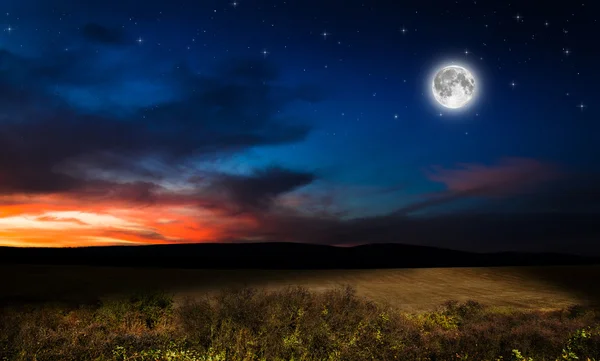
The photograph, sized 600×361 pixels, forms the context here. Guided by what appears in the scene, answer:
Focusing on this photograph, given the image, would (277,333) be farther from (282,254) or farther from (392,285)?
(282,254)

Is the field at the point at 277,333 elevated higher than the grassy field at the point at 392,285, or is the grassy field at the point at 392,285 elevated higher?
the field at the point at 277,333

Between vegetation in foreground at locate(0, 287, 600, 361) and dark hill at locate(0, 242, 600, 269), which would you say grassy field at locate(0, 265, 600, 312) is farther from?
dark hill at locate(0, 242, 600, 269)

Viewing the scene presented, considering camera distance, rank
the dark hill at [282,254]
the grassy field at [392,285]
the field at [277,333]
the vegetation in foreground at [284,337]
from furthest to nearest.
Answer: the dark hill at [282,254] → the grassy field at [392,285] → the field at [277,333] → the vegetation in foreground at [284,337]

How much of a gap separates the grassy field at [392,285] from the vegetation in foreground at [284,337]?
13.8 m

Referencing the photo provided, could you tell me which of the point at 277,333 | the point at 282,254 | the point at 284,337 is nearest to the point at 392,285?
the point at 277,333

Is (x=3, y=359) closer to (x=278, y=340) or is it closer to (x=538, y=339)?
(x=278, y=340)

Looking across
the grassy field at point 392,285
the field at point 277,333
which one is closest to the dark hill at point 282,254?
the grassy field at point 392,285

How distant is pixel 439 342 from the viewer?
13445 mm

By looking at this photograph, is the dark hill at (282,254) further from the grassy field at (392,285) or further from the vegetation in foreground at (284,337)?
the vegetation in foreground at (284,337)

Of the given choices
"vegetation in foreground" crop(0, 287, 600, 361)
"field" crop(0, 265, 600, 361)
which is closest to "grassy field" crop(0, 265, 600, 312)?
"field" crop(0, 265, 600, 361)

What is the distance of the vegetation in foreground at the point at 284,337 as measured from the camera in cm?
1049

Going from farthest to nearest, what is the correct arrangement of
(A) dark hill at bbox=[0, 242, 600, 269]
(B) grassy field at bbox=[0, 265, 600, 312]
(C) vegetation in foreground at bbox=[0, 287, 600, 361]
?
(A) dark hill at bbox=[0, 242, 600, 269] → (B) grassy field at bbox=[0, 265, 600, 312] → (C) vegetation in foreground at bbox=[0, 287, 600, 361]

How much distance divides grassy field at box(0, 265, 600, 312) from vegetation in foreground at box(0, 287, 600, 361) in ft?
45.4

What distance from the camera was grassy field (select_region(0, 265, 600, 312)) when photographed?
3388 cm
